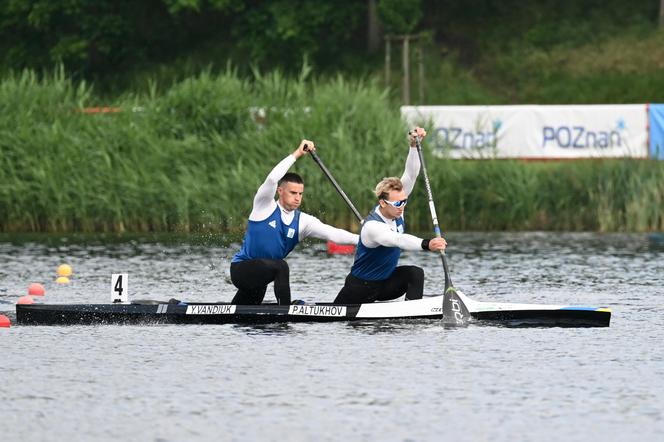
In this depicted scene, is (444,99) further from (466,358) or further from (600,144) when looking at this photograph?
(466,358)

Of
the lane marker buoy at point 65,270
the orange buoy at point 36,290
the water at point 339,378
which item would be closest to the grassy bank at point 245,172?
the lane marker buoy at point 65,270

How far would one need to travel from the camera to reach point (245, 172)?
30609 millimetres

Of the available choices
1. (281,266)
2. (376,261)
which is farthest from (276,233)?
(376,261)

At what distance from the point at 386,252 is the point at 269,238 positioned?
47.7 inches

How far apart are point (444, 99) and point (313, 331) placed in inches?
1366

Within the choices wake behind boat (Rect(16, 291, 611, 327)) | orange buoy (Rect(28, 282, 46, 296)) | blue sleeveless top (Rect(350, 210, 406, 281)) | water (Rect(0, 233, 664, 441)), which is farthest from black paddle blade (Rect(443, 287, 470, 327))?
orange buoy (Rect(28, 282, 46, 296))

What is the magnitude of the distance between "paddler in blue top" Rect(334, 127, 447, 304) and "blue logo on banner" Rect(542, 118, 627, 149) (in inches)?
754

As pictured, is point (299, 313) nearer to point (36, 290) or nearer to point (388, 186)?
point (388, 186)

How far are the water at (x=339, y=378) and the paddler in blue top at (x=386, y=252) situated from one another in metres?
0.46

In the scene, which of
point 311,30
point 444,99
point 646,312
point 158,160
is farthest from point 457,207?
point 311,30

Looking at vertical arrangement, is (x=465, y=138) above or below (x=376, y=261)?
above

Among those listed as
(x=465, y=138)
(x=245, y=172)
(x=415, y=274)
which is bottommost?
(x=415, y=274)

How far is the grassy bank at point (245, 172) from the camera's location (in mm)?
30500

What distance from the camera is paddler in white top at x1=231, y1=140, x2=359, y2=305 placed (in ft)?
55.1
